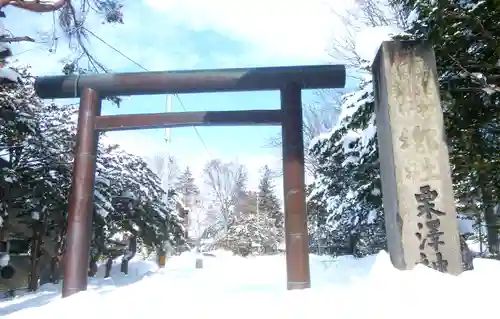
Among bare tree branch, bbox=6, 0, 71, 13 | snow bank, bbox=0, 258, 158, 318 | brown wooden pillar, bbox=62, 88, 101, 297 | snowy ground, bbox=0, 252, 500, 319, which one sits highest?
bare tree branch, bbox=6, 0, 71, 13

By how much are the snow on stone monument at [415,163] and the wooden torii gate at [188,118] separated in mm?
1696

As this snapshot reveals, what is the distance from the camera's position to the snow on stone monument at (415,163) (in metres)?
5.70

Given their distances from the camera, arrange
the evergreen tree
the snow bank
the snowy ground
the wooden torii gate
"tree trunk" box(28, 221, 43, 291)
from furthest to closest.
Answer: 1. the evergreen tree
2. "tree trunk" box(28, 221, 43, 291)
3. the wooden torii gate
4. the snow bank
5. the snowy ground

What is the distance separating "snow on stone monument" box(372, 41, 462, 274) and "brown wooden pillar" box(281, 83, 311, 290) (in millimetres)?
1610

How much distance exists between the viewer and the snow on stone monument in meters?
5.70

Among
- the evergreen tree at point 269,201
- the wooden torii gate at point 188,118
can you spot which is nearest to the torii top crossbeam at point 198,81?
the wooden torii gate at point 188,118

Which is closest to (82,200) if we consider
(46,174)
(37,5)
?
(37,5)

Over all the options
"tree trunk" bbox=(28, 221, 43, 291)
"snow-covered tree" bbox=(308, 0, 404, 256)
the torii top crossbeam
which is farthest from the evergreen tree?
the torii top crossbeam

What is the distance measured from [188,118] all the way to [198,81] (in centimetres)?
78

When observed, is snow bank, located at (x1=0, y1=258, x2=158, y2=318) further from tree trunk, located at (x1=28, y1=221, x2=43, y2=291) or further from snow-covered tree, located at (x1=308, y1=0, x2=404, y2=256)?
snow-covered tree, located at (x1=308, y1=0, x2=404, y2=256)

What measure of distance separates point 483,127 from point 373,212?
16.8 feet

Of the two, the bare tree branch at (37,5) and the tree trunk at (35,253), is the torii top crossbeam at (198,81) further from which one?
the tree trunk at (35,253)

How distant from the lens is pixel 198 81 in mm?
8312

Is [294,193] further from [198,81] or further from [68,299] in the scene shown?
[68,299]
